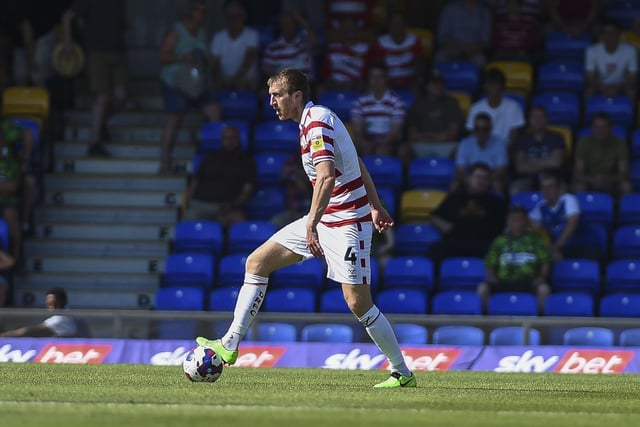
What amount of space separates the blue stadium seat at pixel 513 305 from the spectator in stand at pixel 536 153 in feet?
6.65

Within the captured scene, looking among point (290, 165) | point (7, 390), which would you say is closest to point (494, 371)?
point (290, 165)

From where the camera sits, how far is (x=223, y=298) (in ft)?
53.7

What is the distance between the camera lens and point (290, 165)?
58.5 ft

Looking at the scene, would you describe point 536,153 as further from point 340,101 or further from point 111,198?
point 111,198

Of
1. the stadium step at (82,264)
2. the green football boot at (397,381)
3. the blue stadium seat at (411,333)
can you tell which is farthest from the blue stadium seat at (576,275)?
the green football boot at (397,381)

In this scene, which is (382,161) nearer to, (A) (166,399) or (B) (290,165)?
(B) (290,165)

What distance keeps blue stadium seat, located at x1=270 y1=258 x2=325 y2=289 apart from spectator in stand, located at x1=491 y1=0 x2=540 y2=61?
4525mm

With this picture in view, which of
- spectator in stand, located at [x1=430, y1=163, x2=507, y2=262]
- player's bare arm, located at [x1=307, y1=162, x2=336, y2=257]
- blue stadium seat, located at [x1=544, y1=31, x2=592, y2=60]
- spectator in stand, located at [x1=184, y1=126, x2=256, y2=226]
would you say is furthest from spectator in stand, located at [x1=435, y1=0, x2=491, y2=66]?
player's bare arm, located at [x1=307, y1=162, x2=336, y2=257]

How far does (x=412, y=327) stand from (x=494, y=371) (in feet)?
3.01

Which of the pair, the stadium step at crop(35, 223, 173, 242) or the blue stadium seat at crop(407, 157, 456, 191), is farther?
the stadium step at crop(35, 223, 173, 242)

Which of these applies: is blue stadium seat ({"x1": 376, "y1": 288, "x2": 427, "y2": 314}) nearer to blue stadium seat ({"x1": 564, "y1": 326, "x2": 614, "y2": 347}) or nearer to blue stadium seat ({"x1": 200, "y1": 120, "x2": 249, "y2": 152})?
blue stadium seat ({"x1": 564, "y1": 326, "x2": 614, "y2": 347})

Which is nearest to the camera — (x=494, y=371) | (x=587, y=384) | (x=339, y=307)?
(x=587, y=384)

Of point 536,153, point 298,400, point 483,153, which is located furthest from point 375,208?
point 536,153

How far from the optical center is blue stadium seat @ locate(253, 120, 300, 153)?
61.5 ft
